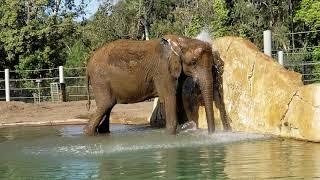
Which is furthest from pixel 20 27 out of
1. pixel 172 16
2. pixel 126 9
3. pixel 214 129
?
pixel 214 129

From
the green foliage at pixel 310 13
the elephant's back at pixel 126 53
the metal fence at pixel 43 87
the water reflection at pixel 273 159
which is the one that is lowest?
the water reflection at pixel 273 159

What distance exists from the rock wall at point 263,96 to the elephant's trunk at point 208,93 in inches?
26.7

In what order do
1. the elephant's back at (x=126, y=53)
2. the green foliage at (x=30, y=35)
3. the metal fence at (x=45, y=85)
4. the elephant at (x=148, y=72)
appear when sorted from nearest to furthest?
the elephant at (x=148, y=72), the elephant's back at (x=126, y=53), the metal fence at (x=45, y=85), the green foliage at (x=30, y=35)

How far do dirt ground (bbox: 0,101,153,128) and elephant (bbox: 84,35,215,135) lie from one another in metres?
2.51

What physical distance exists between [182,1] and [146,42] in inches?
1124

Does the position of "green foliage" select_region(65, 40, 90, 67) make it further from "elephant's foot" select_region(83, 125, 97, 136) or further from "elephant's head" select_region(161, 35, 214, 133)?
"elephant's head" select_region(161, 35, 214, 133)

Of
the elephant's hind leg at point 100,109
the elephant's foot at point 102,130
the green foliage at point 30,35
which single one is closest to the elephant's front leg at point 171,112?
the elephant's hind leg at point 100,109

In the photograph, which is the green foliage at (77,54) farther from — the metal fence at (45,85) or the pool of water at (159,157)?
the pool of water at (159,157)

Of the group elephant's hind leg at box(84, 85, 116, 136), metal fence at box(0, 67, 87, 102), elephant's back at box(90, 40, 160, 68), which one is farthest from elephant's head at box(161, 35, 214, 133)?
metal fence at box(0, 67, 87, 102)

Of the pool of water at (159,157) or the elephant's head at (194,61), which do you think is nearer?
the pool of water at (159,157)

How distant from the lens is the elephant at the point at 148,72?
11570 mm

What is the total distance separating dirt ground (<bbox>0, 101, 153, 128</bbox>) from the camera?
52.7 feet

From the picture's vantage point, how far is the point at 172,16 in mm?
39094

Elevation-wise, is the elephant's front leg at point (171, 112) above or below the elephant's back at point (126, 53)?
below
